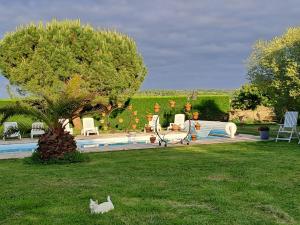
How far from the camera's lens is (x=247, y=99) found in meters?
30.6

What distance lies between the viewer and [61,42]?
2311cm

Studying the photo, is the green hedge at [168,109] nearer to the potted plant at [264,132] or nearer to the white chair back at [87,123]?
the white chair back at [87,123]

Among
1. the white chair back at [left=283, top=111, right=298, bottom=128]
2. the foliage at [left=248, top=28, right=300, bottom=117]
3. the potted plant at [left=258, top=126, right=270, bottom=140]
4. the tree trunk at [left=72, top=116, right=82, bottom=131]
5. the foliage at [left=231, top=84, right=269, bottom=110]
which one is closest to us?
the white chair back at [left=283, top=111, right=298, bottom=128]

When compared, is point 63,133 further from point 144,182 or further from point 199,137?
point 199,137

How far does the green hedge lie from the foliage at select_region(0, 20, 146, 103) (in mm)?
1309

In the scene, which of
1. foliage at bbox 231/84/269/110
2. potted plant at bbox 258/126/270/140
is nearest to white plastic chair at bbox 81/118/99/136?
potted plant at bbox 258/126/270/140

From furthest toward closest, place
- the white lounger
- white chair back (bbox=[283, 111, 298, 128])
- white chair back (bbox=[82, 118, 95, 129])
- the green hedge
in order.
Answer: the green hedge, white chair back (bbox=[82, 118, 95, 129]), the white lounger, white chair back (bbox=[283, 111, 298, 128])

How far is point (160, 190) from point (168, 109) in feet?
64.1

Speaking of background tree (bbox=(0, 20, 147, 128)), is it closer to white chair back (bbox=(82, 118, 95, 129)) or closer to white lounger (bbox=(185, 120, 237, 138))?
white chair back (bbox=(82, 118, 95, 129))

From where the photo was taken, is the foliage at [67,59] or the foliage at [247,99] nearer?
the foliage at [67,59]

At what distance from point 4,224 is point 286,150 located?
9991 millimetres

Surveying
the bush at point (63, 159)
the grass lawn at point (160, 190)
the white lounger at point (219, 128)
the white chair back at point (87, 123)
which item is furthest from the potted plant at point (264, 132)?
the white chair back at point (87, 123)

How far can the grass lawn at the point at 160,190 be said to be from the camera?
5.78 m

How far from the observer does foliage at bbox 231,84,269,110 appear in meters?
29.9
